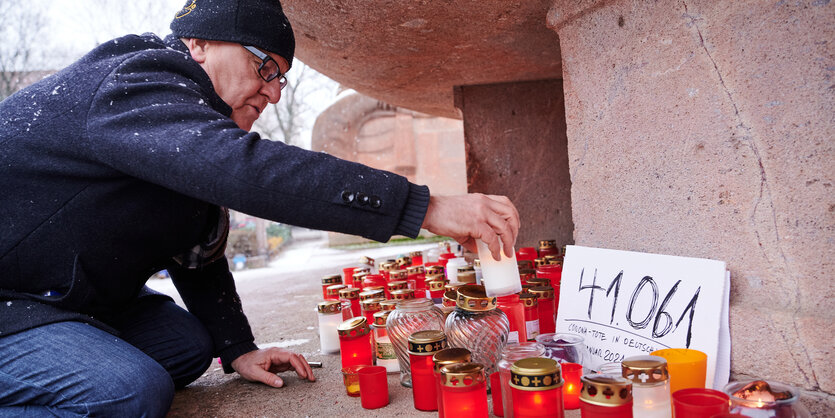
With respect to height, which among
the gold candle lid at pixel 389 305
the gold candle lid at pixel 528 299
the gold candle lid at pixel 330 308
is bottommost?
the gold candle lid at pixel 330 308

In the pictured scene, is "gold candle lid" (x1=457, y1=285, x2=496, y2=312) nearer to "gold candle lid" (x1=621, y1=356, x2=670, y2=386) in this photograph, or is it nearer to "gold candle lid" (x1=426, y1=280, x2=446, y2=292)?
"gold candle lid" (x1=621, y1=356, x2=670, y2=386)

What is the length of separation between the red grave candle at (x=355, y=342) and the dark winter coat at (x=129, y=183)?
0.60 metres

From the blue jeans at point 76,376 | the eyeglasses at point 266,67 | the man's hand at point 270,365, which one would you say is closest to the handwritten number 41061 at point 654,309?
the man's hand at point 270,365

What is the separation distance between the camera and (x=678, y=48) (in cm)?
153

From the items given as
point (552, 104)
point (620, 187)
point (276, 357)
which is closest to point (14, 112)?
point (276, 357)

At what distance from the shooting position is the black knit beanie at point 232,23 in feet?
5.14

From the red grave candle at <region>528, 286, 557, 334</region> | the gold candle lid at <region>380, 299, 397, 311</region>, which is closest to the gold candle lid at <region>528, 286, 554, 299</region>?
the red grave candle at <region>528, 286, 557, 334</region>

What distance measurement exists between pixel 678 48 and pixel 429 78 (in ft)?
6.32

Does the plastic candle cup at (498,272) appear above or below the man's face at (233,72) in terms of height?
below

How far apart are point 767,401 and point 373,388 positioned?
1.00m

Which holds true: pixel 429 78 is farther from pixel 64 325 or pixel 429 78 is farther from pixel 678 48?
pixel 64 325

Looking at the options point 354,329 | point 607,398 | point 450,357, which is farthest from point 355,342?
point 607,398

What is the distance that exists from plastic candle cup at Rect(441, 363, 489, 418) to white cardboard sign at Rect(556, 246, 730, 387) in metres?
0.54

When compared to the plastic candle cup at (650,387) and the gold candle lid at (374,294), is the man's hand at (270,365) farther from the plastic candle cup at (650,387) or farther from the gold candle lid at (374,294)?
the plastic candle cup at (650,387)
